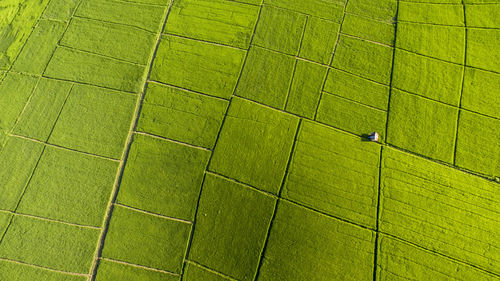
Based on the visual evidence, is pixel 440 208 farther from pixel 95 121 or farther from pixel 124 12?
pixel 124 12

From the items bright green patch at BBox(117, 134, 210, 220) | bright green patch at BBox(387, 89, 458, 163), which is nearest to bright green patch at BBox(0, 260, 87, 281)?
bright green patch at BBox(117, 134, 210, 220)

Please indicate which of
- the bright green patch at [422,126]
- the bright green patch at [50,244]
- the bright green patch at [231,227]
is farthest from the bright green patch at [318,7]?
the bright green patch at [50,244]

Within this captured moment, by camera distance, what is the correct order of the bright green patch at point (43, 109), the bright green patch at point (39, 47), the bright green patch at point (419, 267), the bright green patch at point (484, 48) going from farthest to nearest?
1. the bright green patch at point (39, 47)
2. the bright green patch at point (484, 48)
3. the bright green patch at point (43, 109)
4. the bright green patch at point (419, 267)

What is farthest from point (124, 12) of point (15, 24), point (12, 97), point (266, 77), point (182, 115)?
point (266, 77)

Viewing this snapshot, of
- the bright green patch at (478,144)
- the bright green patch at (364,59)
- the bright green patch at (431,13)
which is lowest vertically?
the bright green patch at (478,144)

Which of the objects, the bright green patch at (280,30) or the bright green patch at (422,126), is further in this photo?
the bright green patch at (280,30)

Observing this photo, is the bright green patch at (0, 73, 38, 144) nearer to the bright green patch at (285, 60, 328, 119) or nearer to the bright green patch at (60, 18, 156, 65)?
the bright green patch at (60, 18, 156, 65)

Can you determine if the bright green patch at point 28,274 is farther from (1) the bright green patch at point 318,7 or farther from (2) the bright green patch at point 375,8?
(2) the bright green patch at point 375,8
